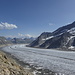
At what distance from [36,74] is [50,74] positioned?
3195 millimetres

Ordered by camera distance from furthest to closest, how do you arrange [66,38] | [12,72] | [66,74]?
[66,38]
[66,74]
[12,72]

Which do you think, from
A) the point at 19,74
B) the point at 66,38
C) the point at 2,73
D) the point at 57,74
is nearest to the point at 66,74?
the point at 57,74

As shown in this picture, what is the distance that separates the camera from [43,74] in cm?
3003

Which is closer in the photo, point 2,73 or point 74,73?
point 2,73

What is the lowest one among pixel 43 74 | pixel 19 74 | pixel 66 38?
pixel 43 74

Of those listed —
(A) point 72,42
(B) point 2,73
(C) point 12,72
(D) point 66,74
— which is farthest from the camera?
(A) point 72,42

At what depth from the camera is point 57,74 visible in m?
29.2

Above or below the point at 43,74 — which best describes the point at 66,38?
above

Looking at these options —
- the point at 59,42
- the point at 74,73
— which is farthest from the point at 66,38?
the point at 74,73

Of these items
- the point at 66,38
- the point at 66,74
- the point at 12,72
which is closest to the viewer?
the point at 12,72

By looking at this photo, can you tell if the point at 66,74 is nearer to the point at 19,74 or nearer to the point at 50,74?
the point at 50,74

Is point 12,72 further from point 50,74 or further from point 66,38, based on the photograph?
point 66,38

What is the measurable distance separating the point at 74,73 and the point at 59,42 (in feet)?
471

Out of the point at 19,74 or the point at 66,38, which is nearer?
the point at 19,74
